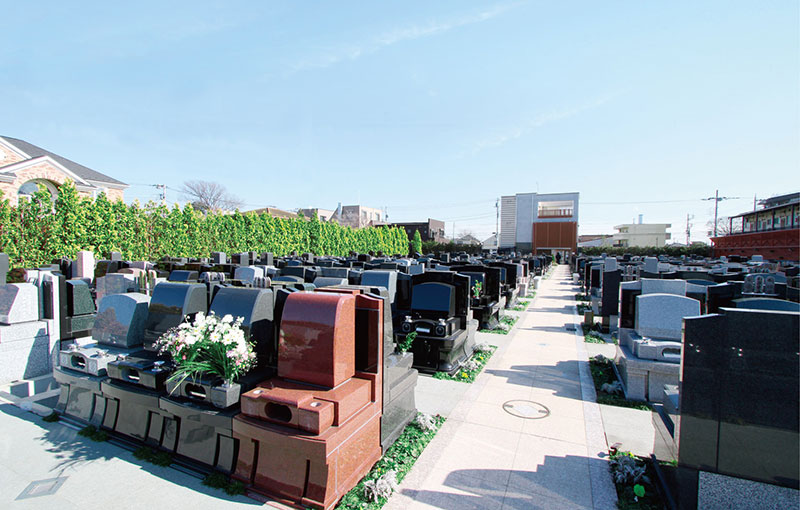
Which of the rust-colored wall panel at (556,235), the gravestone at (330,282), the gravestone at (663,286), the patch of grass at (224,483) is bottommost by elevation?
the patch of grass at (224,483)

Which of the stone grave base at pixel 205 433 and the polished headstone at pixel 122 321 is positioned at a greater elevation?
the polished headstone at pixel 122 321

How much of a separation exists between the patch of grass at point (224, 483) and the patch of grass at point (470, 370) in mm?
4277


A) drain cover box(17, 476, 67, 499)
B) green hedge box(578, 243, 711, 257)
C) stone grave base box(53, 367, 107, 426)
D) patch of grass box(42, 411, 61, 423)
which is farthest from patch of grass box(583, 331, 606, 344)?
green hedge box(578, 243, 711, 257)

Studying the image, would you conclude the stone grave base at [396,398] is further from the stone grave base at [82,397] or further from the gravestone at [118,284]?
the gravestone at [118,284]

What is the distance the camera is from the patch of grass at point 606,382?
602cm

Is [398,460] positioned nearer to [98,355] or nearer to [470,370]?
[470,370]

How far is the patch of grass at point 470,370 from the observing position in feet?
23.7

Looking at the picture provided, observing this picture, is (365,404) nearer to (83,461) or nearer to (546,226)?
(83,461)

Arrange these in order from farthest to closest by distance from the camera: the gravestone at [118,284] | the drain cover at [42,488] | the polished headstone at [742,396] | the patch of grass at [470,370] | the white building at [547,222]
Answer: the white building at [547,222] → the gravestone at [118,284] → the patch of grass at [470,370] → the drain cover at [42,488] → the polished headstone at [742,396]

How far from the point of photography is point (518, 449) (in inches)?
183

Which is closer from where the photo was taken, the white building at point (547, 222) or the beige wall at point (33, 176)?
the beige wall at point (33, 176)

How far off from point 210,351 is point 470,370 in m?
5.21

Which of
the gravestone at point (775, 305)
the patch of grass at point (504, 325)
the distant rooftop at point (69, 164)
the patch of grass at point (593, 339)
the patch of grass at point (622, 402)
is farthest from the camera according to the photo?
the distant rooftop at point (69, 164)

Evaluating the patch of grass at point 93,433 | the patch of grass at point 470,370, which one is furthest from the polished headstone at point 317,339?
the patch of grass at point 470,370
